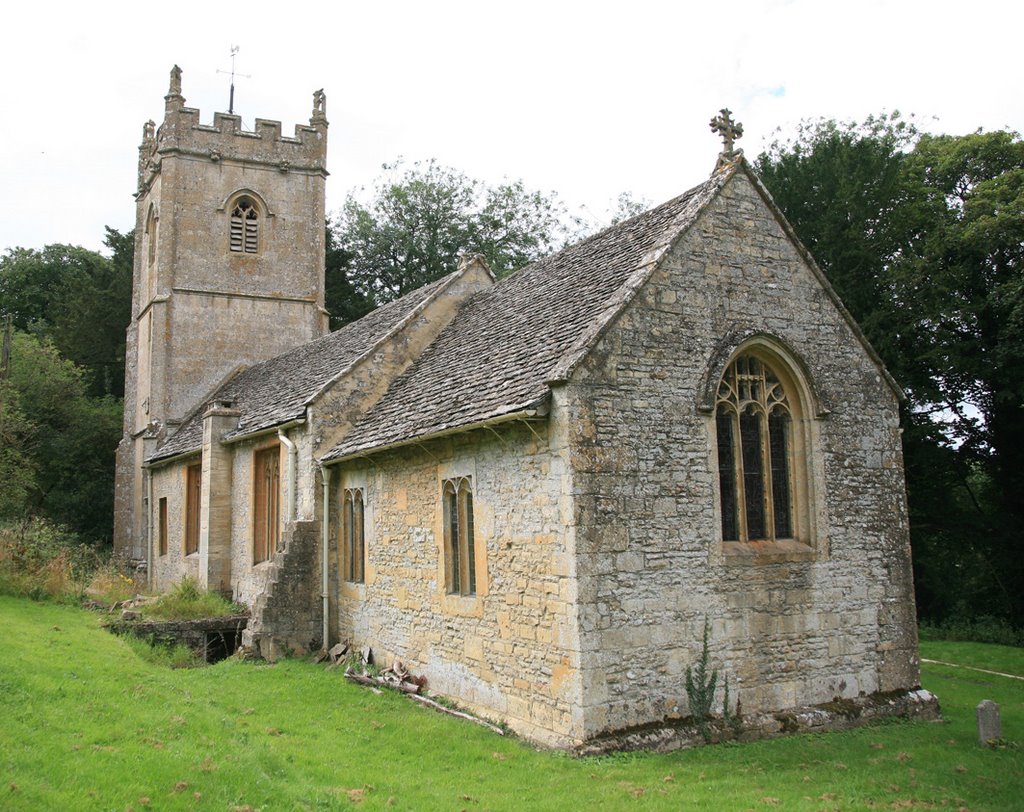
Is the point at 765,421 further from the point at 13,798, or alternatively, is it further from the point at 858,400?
the point at 13,798

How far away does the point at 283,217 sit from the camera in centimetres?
2798

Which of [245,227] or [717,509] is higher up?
[245,227]

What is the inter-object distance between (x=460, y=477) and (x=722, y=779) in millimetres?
5195

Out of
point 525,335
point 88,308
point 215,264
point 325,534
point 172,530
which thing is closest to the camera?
point 525,335

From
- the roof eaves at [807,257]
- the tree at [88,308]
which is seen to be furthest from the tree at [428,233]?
the roof eaves at [807,257]

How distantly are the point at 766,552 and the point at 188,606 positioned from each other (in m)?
11.7

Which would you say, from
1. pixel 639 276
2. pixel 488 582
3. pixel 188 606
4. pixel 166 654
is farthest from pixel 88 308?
pixel 639 276

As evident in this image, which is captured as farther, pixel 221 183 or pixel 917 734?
pixel 221 183

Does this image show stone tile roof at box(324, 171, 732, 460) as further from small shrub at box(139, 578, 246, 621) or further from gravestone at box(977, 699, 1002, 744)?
gravestone at box(977, 699, 1002, 744)

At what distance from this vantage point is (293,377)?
834 inches

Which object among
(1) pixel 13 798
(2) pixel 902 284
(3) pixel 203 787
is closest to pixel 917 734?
(3) pixel 203 787

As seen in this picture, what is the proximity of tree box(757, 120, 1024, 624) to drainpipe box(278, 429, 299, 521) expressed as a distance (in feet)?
53.9

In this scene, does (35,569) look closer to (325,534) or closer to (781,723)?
(325,534)

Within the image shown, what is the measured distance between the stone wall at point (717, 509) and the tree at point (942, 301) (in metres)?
12.5
